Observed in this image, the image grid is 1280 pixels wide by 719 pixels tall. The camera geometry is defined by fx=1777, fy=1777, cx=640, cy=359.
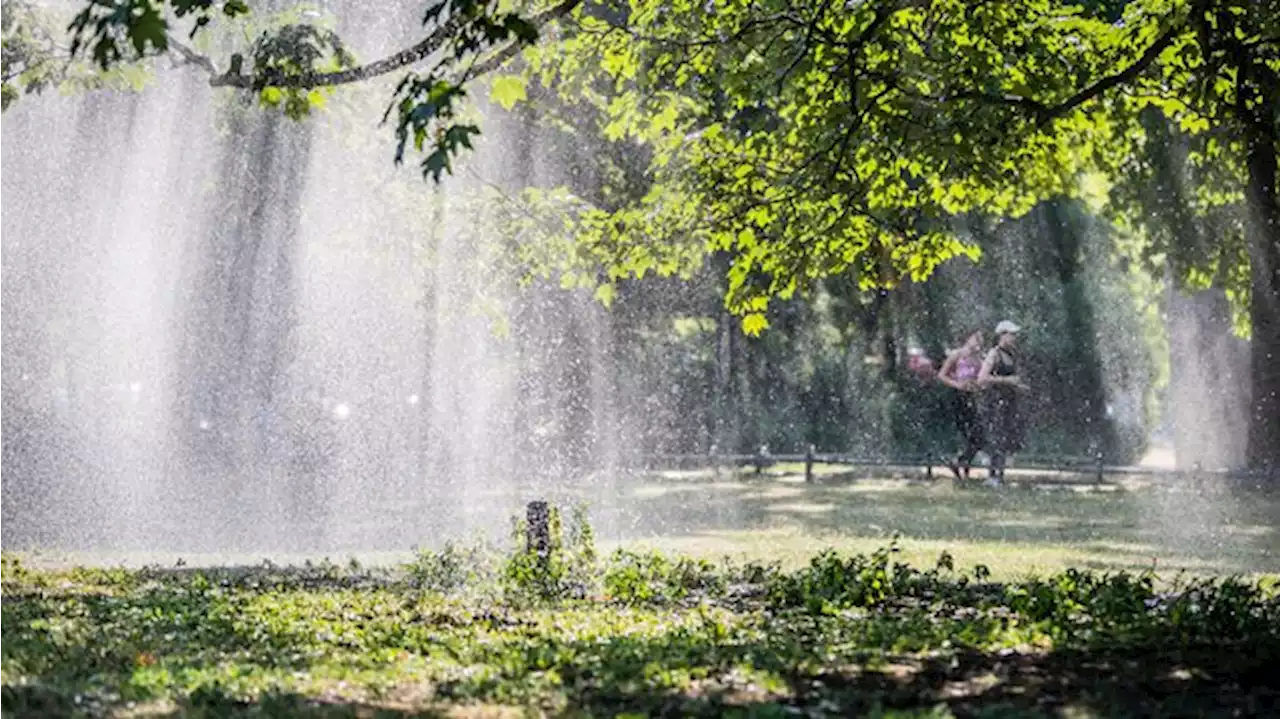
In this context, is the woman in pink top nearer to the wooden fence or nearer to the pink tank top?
the pink tank top

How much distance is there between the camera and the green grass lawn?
25.0 ft

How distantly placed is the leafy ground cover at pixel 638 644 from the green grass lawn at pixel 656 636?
28 mm

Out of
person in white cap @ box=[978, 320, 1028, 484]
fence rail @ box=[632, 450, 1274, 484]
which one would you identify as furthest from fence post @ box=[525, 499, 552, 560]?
fence rail @ box=[632, 450, 1274, 484]

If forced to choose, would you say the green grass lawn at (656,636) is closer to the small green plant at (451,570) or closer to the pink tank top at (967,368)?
the small green plant at (451,570)

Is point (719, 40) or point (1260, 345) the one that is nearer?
point (719, 40)

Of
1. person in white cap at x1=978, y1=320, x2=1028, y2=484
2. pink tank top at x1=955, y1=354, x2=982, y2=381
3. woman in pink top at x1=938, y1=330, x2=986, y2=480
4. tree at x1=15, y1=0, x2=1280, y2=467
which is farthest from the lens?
pink tank top at x1=955, y1=354, x2=982, y2=381

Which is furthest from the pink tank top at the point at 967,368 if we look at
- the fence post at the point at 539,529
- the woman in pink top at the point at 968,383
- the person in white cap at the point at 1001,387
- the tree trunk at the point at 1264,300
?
the fence post at the point at 539,529

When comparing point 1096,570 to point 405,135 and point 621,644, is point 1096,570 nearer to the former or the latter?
point 621,644

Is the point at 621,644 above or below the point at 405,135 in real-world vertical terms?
below

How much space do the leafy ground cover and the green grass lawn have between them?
3 cm

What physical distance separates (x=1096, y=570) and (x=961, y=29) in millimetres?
5251

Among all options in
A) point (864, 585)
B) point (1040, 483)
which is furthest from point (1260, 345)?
point (864, 585)

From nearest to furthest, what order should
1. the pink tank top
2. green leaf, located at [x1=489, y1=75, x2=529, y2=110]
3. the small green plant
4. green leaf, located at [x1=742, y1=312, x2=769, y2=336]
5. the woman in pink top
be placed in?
1. green leaf, located at [x1=489, y1=75, x2=529, y2=110]
2. the small green plant
3. green leaf, located at [x1=742, y1=312, x2=769, y2=336]
4. the woman in pink top
5. the pink tank top

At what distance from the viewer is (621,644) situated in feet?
31.1
